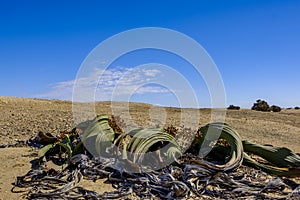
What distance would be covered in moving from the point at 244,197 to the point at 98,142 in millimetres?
1959

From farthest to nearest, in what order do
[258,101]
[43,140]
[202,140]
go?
[258,101], [43,140], [202,140]

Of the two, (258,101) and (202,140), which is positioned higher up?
(258,101)

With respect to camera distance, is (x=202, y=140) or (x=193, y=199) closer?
(x=193, y=199)

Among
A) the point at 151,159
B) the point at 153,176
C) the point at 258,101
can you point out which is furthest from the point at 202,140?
the point at 258,101

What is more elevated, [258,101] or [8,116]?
[258,101]

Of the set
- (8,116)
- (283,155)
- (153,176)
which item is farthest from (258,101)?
(153,176)

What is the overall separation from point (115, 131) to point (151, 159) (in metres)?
1.10

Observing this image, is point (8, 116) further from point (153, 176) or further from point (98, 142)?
point (153, 176)

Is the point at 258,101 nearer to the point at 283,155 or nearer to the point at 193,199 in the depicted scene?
the point at 283,155

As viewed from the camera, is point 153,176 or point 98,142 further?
point 98,142

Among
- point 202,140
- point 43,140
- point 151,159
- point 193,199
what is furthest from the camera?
point 43,140

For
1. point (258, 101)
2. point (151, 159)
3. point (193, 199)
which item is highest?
point (258, 101)

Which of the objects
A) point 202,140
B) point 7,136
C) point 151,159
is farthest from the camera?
point 7,136

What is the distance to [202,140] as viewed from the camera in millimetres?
4914
